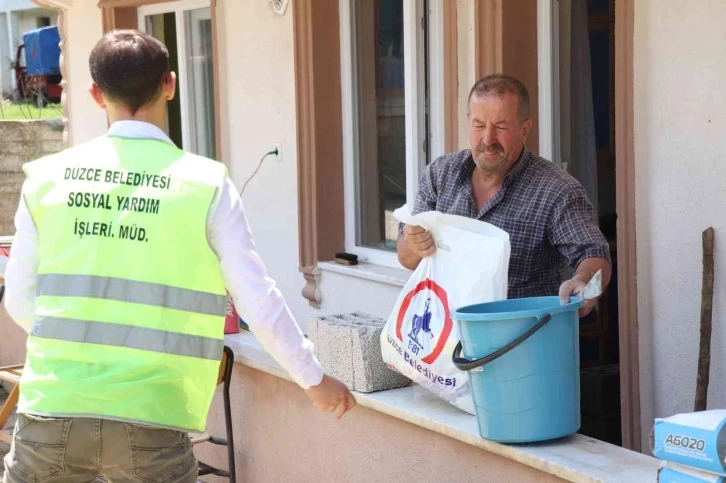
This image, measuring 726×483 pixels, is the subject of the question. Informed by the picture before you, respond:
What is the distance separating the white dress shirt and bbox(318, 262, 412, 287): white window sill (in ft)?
8.52

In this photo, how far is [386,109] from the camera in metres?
5.77

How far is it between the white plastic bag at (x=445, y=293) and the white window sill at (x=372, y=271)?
1.71m

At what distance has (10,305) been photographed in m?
2.70

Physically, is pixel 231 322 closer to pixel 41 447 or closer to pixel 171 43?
pixel 41 447

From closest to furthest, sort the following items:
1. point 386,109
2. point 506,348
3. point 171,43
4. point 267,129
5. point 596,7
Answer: point 506,348 → point 596,7 → point 386,109 → point 267,129 → point 171,43

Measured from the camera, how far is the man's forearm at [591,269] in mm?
3230

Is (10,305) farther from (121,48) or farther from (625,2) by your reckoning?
(625,2)

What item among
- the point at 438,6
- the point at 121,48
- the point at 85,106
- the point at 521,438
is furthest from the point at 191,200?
the point at 85,106

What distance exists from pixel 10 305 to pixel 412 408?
4.71ft

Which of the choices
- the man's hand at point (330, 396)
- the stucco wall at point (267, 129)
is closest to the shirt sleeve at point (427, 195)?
the man's hand at point (330, 396)

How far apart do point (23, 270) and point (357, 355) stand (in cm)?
151

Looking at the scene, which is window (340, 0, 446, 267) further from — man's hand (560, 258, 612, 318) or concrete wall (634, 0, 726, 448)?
man's hand (560, 258, 612, 318)

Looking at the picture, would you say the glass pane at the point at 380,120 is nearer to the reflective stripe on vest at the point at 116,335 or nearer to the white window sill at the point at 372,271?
the white window sill at the point at 372,271

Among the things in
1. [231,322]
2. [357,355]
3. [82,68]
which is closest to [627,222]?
[357,355]
